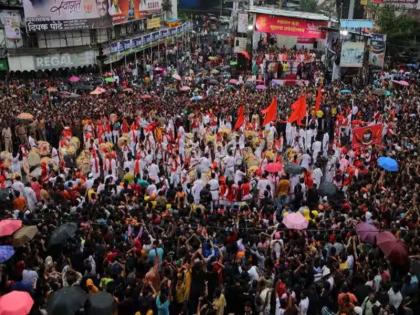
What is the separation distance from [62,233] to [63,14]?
66.2 ft

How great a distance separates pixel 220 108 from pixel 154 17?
75.3 feet

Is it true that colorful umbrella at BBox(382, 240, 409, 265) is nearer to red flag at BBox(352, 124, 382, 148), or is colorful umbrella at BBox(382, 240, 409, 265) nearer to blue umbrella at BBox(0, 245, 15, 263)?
blue umbrella at BBox(0, 245, 15, 263)

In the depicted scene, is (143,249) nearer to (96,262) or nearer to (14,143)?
(96,262)

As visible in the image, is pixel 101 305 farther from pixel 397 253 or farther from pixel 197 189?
pixel 197 189

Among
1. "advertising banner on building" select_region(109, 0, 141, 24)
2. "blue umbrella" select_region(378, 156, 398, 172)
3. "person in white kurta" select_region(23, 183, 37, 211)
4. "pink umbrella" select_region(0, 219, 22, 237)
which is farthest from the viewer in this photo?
"advertising banner on building" select_region(109, 0, 141, 24)

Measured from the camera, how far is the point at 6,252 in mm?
6879

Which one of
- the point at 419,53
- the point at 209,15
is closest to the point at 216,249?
the point at 419,53

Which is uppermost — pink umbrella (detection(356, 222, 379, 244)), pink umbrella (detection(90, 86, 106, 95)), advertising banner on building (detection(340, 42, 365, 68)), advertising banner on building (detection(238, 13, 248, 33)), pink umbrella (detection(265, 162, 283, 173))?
advertising banner on building (detection(238, 13, 248, 33))

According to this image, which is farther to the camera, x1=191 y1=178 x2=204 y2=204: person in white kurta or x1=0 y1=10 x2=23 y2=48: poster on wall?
x1=0 y1=10 x2=23 y2=48: poster on wall

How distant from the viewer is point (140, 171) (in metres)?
11.3

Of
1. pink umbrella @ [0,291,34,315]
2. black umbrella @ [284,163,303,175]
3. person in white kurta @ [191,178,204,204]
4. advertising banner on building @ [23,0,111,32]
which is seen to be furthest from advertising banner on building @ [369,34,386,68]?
pink umbrella @ [0,291,34,315]

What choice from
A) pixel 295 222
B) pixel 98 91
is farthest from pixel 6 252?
pixel 98 91

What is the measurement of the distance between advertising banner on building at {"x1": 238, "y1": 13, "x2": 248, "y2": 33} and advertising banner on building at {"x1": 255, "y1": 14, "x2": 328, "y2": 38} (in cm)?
285

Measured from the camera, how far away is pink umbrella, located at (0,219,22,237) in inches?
291
